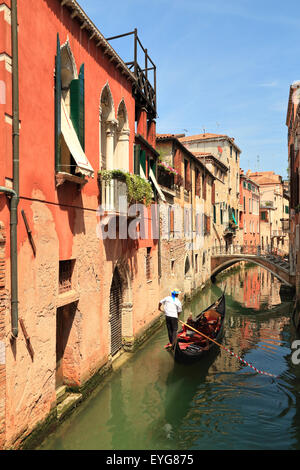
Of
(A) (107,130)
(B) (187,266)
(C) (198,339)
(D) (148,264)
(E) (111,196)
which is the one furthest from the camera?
(B) (187,266)

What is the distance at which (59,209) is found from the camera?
5.44 metres

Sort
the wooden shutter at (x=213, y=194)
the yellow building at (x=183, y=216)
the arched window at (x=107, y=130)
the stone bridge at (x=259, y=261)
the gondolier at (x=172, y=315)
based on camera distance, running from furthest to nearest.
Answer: the wooden shutter at (x=213, y=194) < the stone bridge at (x=259, y=261) < the yellow building at (x=183, y=216) < the gondolier at (x=172, y=315) < the arched window at (x=107, y=130)

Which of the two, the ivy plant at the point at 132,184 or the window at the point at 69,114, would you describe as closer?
the window at the point at 69,114

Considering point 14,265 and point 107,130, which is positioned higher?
point 107,130

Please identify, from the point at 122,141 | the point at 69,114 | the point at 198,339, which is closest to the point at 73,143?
the point at 69,114

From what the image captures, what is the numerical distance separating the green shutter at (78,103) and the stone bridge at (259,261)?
14303 millimetres

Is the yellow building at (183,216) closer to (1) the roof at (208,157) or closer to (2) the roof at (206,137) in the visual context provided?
Result: (1) the roof at (208,157)

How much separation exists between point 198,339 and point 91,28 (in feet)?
22.7

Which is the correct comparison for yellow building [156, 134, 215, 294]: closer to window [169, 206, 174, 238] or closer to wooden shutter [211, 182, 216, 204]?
window [169, 206, 174, 238]

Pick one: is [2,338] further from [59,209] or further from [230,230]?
[230,230]

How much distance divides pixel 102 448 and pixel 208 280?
17.3 m

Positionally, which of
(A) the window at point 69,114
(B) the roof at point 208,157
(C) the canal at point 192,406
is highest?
(B) the roof at point 208,157

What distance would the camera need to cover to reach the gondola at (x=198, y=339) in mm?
7379

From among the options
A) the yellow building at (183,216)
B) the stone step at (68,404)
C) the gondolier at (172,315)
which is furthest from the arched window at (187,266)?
the stone step at (68,404)
